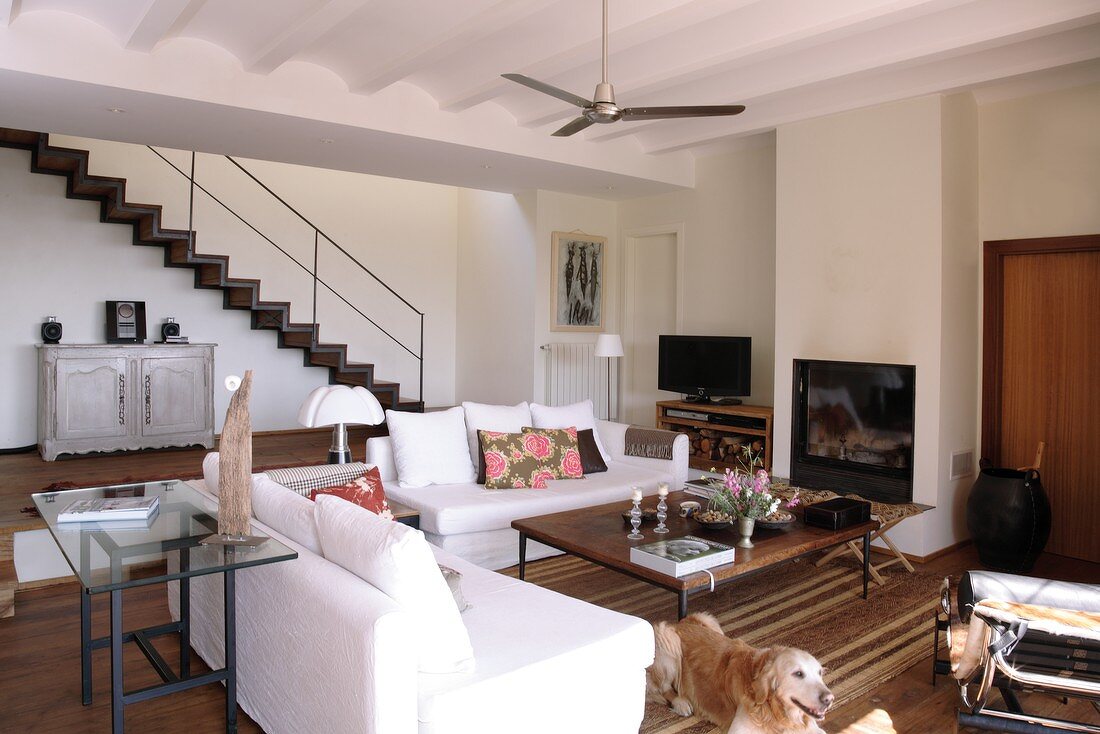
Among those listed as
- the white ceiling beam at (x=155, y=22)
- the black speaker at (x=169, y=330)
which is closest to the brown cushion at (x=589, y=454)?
the white ceiling beam at (x=155, y=22)

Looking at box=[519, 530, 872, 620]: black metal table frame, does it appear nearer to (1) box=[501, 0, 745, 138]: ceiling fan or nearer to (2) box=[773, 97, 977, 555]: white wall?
(2) box=[773, 97, 977, 555]: white wall

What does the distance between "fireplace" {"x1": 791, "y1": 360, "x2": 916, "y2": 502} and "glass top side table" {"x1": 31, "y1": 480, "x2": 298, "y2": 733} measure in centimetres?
391

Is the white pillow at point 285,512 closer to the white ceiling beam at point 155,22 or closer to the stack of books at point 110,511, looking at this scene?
the stack of books at point 110,511

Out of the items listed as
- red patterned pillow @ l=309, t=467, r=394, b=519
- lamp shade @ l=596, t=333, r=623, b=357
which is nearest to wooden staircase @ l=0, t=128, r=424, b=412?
lamp shade @ l=596, t=333, r=623, b=357

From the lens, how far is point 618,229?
7703mm

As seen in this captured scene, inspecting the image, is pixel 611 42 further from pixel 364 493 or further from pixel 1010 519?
pixel 1010 519

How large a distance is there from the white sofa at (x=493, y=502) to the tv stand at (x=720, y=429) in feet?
3.49

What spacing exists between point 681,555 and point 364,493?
1.37m

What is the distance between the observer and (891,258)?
4.92 metres

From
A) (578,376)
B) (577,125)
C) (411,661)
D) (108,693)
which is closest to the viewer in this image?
(411,661)

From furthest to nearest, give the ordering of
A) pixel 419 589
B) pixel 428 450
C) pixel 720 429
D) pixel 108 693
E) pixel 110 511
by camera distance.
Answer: pixel 720 429, pixel 428 450, pixel 108 693, pixel 110 511, pixel 419 589

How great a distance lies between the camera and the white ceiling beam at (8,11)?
3410 millimetres

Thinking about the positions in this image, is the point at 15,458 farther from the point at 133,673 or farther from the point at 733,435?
the point at 733,435

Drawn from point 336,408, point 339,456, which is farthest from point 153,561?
point 339,456
